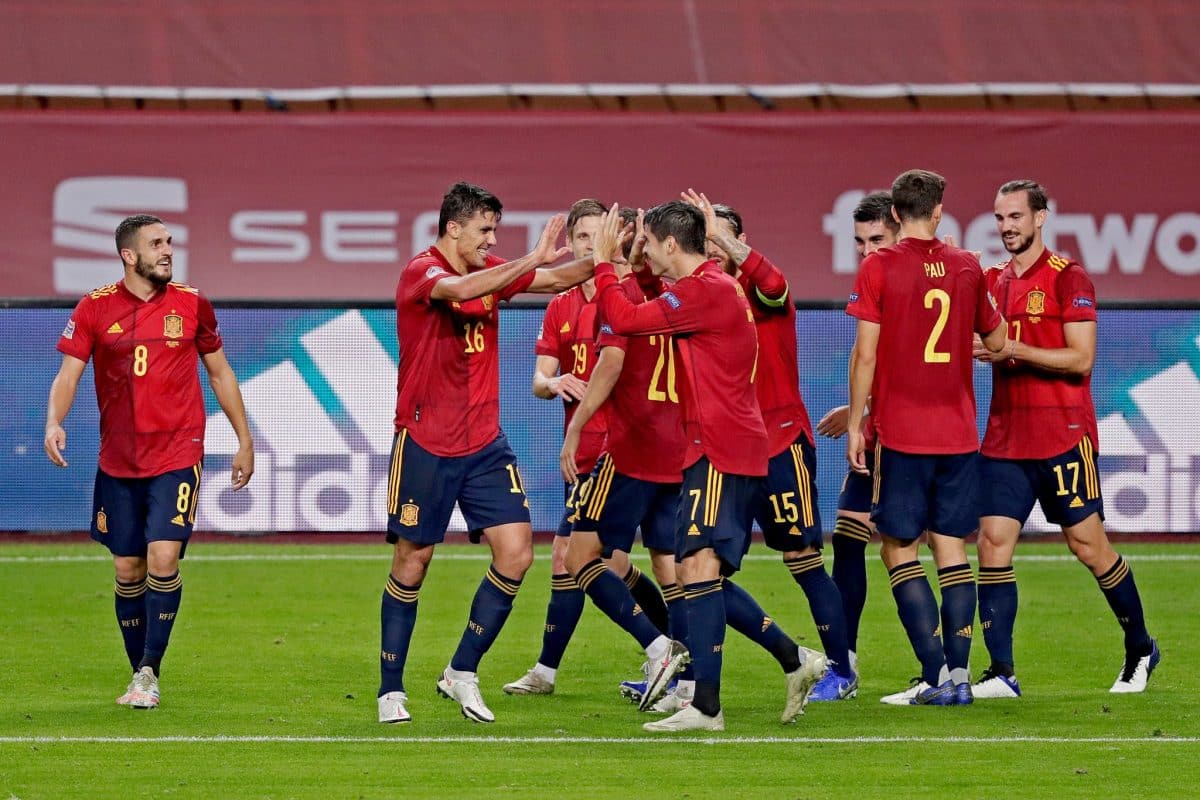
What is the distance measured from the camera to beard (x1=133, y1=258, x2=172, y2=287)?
8125mm

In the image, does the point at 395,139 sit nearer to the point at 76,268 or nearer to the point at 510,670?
the point at 76,268

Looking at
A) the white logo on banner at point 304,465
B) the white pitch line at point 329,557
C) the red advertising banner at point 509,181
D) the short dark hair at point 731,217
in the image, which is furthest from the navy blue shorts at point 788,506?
the red advertising banner at point 509,181

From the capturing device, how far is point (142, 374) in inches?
321

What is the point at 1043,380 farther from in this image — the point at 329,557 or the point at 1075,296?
the point at 329,557

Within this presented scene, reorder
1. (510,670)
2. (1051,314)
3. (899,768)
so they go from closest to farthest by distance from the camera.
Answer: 1. (899,768)
2. (1051,314)
3. (510,670)

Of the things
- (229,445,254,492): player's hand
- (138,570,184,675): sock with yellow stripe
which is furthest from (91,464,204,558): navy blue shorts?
(229,445,254,492): player's hand

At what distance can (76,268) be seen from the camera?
57.7 ft

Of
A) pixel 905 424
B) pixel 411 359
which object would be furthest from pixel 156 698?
pixel 905 424

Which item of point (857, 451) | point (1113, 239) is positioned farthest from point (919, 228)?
point (1113, 239)

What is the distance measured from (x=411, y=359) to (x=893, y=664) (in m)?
3.04

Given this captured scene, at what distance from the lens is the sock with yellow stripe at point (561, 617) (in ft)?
27.5

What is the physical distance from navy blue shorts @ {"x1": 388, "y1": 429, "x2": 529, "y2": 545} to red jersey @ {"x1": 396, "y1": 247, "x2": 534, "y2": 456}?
0.17ft

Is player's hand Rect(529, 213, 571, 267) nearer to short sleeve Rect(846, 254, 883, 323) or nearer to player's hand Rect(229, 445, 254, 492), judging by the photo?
short sleeve Rect(846, 254, 883, 323)

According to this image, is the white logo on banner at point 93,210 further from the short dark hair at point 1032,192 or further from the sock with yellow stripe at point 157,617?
the short dark hair at point 1032,192
